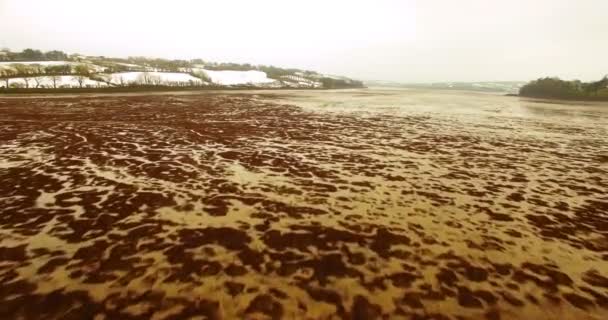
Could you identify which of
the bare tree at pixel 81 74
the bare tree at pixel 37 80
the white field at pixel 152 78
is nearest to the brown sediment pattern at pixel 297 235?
the bare tree at pixel 37 80

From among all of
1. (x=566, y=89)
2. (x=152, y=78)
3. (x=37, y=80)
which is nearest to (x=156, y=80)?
(x=152, y=78)

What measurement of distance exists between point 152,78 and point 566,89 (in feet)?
444

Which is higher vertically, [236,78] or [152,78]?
[236,78]

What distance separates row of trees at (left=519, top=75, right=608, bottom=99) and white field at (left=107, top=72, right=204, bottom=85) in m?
123

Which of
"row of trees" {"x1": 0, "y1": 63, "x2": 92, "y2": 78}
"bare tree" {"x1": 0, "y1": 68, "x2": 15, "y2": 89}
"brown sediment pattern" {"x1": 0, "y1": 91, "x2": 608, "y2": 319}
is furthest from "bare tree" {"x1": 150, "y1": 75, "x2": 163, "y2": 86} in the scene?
"brown sediment pattern" {"x1": 0, "y1": 91, "x2": 608, "y2": 319}

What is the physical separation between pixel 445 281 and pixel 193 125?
23682mm

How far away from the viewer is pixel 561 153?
1861 centimetres

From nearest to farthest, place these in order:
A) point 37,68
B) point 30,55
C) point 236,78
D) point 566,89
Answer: point 566,89 → point 37,68 → point 30,55 → point 236,78

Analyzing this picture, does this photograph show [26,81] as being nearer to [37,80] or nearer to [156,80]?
[37,80]

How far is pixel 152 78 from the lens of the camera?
383 feet

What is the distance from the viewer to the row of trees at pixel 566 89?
89.9m

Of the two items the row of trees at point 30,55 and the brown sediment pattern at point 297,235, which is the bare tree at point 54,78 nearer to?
the row of trees at point 30,55

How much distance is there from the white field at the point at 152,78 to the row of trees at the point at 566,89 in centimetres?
12280

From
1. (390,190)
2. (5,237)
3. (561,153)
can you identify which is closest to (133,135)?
(5,237)
